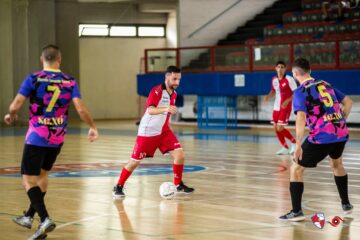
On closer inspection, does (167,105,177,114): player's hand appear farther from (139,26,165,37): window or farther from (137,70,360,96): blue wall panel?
(139,26,165,37): window

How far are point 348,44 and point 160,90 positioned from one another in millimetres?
14941

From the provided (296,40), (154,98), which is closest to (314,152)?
(154,98)

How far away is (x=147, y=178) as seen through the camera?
13.8 m

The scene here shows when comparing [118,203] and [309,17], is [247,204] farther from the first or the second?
[309,17]

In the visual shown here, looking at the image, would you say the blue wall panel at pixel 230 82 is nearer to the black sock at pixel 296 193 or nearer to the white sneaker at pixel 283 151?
the white sneaker at pixel 283 151

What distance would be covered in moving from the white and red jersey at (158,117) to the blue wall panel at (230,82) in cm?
1414

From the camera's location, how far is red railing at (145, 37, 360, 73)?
25.3m

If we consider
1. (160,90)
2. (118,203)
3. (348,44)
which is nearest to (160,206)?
(118,203)

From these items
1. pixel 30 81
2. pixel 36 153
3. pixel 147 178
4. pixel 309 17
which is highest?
pixel 309 17

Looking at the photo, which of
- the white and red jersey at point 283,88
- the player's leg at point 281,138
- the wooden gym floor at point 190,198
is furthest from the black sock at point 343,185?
the white and red jersey at point 283,88

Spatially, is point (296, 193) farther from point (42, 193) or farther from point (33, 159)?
point (33, 159)

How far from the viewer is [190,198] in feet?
37.2

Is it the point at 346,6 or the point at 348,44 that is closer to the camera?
the point at 348,44

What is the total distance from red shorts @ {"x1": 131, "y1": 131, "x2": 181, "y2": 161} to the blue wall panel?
1409cm
